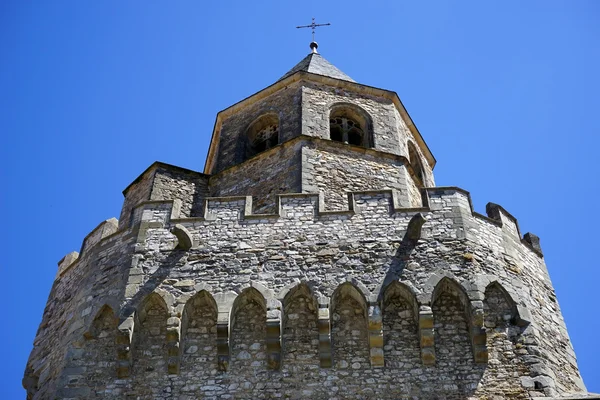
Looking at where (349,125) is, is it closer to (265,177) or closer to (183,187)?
(265,177)

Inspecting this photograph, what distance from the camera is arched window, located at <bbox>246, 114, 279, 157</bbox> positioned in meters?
15.3

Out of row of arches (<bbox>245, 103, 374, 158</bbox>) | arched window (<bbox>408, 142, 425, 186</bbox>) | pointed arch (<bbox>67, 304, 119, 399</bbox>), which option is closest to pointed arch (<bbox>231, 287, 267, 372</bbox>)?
pointed arch (<bbox>67, 304, 119, 399</bbox>)

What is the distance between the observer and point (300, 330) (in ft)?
32.1

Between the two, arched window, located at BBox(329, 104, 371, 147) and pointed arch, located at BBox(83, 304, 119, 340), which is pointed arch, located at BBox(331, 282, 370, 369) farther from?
arched window, located at BBox(329, 104, 371, 147)

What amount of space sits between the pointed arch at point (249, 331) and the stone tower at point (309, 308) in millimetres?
19

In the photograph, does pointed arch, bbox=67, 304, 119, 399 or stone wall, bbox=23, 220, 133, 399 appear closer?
pointed arch, bbox=67, 304, 119, 399

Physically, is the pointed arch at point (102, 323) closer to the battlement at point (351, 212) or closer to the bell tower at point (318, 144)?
the battlement at point (351, 212)

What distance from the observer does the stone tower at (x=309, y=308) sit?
927 cm

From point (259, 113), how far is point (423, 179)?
386 centimetres

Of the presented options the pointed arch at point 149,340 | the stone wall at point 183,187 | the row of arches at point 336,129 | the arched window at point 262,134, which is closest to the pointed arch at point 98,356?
the pointed arch at point 149,340

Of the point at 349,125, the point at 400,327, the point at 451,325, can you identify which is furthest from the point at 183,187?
the point at 451,325

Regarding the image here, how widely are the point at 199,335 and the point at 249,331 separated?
687 mm

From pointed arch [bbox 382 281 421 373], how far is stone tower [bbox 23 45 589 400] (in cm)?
2

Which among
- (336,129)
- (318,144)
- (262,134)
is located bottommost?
(318,144)
